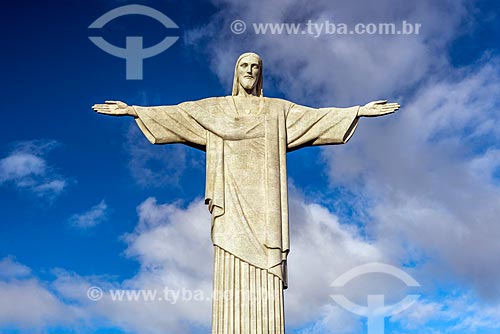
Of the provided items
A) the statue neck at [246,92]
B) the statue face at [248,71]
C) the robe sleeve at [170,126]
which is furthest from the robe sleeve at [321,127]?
the robe sleeve at [170,126]

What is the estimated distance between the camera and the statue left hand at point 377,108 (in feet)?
63.9

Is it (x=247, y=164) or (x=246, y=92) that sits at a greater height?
(x=246, y=92)

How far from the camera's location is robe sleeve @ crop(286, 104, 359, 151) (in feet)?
64.8

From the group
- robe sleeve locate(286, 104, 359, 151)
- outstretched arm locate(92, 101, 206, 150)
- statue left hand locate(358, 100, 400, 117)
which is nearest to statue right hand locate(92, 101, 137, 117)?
outstretched arm locate(92, 101, 206, 150)

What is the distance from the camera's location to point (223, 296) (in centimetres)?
1773

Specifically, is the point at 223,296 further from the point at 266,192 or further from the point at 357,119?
the point at 357,119

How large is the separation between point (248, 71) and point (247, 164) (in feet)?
8.82

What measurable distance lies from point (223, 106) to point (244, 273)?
459 centimetres

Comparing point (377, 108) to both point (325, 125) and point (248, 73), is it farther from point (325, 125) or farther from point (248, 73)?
point (248, 73)

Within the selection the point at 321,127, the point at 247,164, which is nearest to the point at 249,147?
the point at 247,164

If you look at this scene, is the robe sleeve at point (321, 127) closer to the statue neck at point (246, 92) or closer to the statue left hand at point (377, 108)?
the statue left hand at point (377, 108)

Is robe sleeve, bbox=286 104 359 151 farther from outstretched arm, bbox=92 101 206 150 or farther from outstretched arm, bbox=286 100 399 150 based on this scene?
outstretched arm, bbox=92 101 206 150

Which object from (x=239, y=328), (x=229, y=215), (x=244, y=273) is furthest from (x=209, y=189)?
(x=239, y=328)

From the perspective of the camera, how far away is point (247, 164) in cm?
1894
